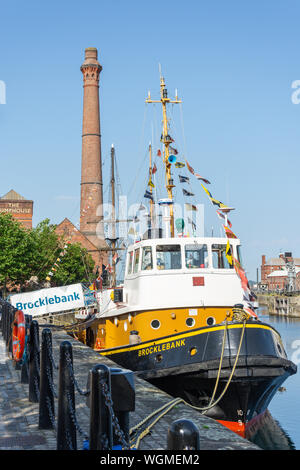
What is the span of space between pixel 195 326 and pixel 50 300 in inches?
599

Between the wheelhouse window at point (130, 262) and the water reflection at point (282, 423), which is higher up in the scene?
the wheelhouse window at point (130, 262)

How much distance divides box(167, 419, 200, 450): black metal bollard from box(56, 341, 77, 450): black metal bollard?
2440mm

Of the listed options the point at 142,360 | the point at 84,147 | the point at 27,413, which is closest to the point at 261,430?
the point at 142,360

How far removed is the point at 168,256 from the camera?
15.2 meters

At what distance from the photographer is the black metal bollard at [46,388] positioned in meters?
7.01

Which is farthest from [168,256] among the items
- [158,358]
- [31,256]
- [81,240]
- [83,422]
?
[81,240]

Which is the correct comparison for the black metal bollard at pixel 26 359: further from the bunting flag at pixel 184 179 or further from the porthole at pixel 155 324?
the bunting flag at pixel 184 179

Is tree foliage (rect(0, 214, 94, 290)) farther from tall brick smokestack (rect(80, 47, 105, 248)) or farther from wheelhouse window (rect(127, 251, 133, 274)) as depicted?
wheelhouse window (rect(127, 251, 133, 274))

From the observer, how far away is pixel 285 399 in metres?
22.6

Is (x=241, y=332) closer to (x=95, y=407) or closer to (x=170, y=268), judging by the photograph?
(x=170, y=268)

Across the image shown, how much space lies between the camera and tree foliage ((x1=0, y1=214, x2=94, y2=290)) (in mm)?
52031

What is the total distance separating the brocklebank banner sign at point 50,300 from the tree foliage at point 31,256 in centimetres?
1679

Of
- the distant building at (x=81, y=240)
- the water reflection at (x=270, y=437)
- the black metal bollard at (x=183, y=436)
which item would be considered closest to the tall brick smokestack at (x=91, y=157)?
the distant building at (x=81, y=240)

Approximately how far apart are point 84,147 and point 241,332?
58772 millimetres
